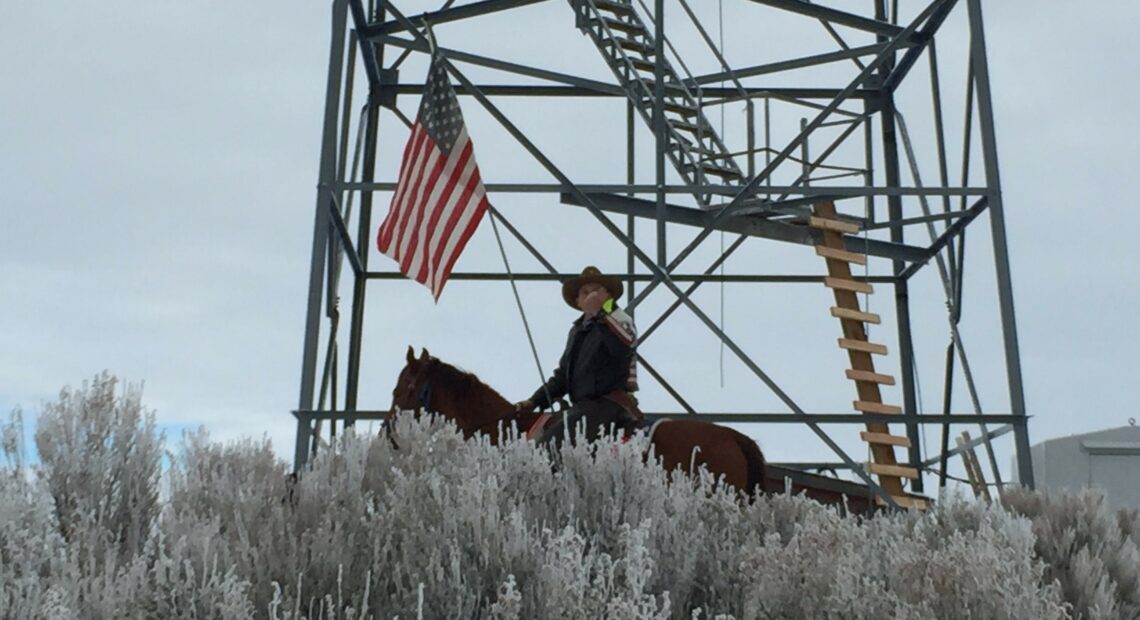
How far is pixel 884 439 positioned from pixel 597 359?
6272mm

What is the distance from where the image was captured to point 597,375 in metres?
13.0

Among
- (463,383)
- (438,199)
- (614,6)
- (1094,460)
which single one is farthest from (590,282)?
(1094,460)

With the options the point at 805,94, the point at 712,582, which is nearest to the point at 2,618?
the point at 712,582

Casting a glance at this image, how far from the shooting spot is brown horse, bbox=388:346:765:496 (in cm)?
1299

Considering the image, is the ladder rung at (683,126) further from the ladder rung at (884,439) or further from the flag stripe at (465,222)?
the flag stripe at (465,222)

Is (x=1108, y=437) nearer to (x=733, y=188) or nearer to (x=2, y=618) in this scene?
(x=733, y=188)

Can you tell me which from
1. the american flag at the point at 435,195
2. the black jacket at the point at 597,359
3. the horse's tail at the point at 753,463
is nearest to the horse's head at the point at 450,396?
the black jacket at the point at 597,359

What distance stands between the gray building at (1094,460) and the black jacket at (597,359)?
13.4 m

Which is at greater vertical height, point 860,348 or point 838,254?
point 838,254

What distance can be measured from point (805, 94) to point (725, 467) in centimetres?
963

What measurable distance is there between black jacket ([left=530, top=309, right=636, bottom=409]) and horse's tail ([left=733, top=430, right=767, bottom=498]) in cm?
98

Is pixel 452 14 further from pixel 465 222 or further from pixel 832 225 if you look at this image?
Result: pixel 832 225

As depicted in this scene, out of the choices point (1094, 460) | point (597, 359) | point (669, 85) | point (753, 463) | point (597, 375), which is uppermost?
point (669, 85)

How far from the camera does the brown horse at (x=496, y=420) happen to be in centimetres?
1299
